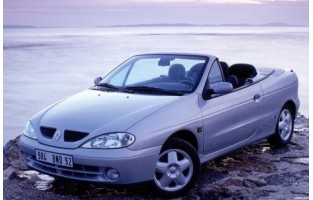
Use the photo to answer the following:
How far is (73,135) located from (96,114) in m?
0.33

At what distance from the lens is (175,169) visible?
492cm

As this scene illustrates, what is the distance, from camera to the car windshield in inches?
218

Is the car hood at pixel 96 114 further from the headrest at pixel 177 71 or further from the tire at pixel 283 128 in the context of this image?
the tire at pixel 283 128

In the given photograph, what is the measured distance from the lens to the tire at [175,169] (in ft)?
15.8

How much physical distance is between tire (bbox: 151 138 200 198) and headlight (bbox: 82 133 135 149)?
412 millimetres

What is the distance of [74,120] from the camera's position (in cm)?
485

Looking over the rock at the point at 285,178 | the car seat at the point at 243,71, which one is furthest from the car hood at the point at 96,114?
the car seat at the point at 243,71


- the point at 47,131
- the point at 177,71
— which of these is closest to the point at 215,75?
the point at 177,71

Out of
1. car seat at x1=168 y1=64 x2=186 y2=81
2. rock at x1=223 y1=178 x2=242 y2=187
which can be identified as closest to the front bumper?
rock at x1=223 y1=178 x2=242 y2=187

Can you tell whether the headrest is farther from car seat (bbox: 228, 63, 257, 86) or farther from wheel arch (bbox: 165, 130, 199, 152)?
car seat (bbox: 228, 63, 257, 86)

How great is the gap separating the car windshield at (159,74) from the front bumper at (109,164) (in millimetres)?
1071

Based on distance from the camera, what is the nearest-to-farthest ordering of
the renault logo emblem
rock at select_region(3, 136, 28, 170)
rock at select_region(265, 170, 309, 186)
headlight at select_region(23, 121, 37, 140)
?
1. the renault logo emblem
2. headlight at select_region(23, 121, 37, 140)
3. rock at select_region(265, 170, 309, 186)
4. rock at select_region(3, 136, 28, 170)

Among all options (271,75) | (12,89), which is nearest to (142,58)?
(271,75)

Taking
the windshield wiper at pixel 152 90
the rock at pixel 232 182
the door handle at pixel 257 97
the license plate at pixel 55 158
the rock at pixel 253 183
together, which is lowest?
the rock at pixel 253 183
